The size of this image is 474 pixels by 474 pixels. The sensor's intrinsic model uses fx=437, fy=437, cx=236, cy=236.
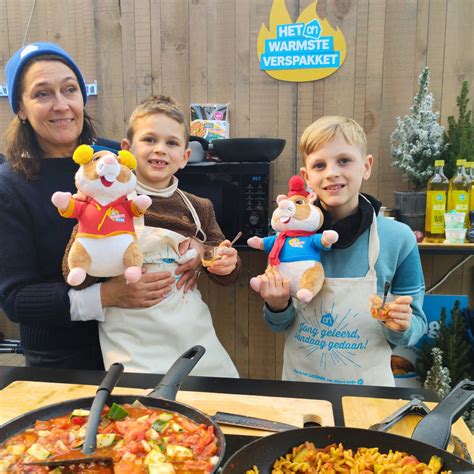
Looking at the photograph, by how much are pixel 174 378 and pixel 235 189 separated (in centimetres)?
153

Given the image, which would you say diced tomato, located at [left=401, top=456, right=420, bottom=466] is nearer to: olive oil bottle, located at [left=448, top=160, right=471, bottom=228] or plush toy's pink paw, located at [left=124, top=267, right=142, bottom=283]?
plush toy's pink paw, located at [left=124, top=267, right=142, bottom=283]

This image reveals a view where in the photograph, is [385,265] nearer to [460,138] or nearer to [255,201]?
[255,201]

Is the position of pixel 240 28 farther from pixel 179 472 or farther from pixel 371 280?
pixel 179 472

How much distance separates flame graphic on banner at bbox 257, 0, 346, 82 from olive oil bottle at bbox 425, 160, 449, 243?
3.03ft

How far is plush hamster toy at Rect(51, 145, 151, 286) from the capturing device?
1091 millimetres

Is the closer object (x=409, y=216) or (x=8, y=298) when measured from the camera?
(x=8, y=298)

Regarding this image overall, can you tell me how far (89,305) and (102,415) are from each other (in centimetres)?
52

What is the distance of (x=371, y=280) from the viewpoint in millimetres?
1374

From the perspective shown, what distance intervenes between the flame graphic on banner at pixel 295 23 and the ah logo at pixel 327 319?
1.88m

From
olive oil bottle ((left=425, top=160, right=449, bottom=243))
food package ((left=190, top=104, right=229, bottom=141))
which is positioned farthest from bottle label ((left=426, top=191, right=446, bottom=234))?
food package ((left=190, top=104, right=229, bottom=141))

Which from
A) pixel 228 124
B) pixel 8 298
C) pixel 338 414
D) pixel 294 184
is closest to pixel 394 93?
pixel 228 124

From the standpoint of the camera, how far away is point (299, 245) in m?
1.30

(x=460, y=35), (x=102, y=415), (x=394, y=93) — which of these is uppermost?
(x=460, y=35)

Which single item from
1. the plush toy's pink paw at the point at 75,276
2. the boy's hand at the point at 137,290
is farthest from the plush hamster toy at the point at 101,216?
the boy's hand at the point at 137,290
